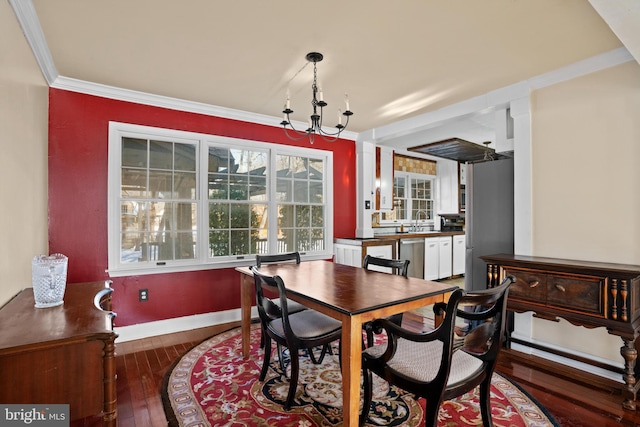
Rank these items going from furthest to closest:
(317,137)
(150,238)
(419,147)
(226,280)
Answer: (419,147)
(317,137)
(226,280)
(150,238)

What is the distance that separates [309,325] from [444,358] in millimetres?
1041

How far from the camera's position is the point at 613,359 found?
2.59m

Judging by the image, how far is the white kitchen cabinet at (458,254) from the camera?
664 centimetres

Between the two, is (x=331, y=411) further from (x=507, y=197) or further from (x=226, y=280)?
(x=507, y=197)

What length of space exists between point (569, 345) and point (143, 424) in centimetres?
336

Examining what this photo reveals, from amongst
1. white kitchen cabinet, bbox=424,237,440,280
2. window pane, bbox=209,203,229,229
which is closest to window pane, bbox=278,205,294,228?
window pane, bbox=209,203,229,229

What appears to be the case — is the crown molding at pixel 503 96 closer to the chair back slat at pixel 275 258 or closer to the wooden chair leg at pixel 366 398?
the chair back slat at pixel 275 258

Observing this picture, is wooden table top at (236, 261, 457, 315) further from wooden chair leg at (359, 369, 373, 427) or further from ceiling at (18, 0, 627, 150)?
ceiling at (18, 0, 627, 150)

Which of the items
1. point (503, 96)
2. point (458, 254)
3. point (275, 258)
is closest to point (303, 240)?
point (275, 258)

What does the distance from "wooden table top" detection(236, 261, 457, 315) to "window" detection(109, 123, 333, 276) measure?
1.30 metres

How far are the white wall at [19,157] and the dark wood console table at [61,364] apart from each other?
63 cm

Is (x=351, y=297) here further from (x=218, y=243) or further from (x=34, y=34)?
(x=34, y=34)

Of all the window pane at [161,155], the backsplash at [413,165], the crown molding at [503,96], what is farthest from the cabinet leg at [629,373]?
the backsplash at [413,165]

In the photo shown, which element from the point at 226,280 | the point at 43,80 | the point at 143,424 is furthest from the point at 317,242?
Answer: the point at 43,80
